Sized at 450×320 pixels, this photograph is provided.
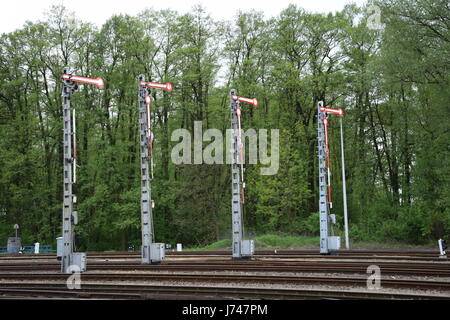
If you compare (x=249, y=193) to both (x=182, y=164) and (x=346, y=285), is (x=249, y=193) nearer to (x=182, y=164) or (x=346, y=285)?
(x=182, y=164)

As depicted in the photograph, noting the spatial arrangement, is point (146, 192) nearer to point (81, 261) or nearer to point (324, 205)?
point (81, 261)

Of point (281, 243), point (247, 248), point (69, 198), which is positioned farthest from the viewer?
point (281, 243)

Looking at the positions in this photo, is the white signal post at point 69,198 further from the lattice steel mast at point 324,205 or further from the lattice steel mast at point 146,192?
the lattice steel mast at point 324,205

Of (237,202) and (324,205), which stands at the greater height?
(237,202)

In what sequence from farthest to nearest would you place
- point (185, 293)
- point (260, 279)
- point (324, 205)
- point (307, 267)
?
point (324, 205), point (307, 267), point (260, 279), point (185, 293)

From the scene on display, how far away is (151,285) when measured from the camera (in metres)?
14.0

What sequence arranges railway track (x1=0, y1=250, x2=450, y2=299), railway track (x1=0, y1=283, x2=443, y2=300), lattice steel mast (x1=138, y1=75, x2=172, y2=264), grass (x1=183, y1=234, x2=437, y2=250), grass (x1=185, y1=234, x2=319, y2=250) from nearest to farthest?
railway track (x1=0, y1=283, x2=443, y2=300), railway track (x1=0, y1=250, x2=450, y2=299), lattice steel mast (x1=138, y1=75, x2=172, y2=264), grass (x1=183, y1=234, x2=437, y2=250), grass (x1=185, y1=234, x2=319, y2=250)

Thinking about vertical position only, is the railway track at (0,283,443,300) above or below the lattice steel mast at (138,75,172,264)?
below

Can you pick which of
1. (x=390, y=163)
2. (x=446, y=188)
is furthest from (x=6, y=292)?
(x=390, y=163)

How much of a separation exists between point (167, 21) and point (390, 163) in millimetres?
22644

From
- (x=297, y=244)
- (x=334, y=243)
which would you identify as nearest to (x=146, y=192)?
(x=334, y=243)

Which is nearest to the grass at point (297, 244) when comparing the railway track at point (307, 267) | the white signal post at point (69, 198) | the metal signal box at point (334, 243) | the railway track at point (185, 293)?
the metal signal box at point (334, 243)

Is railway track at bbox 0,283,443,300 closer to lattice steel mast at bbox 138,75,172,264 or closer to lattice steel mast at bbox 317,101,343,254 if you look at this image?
lattice steel mast at bbox 138,75,172,264

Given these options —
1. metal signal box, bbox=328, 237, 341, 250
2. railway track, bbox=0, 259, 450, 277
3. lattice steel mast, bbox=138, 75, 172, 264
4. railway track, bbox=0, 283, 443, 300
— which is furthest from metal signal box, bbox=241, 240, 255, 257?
railway track, bbox=0, 283, 443, 300
